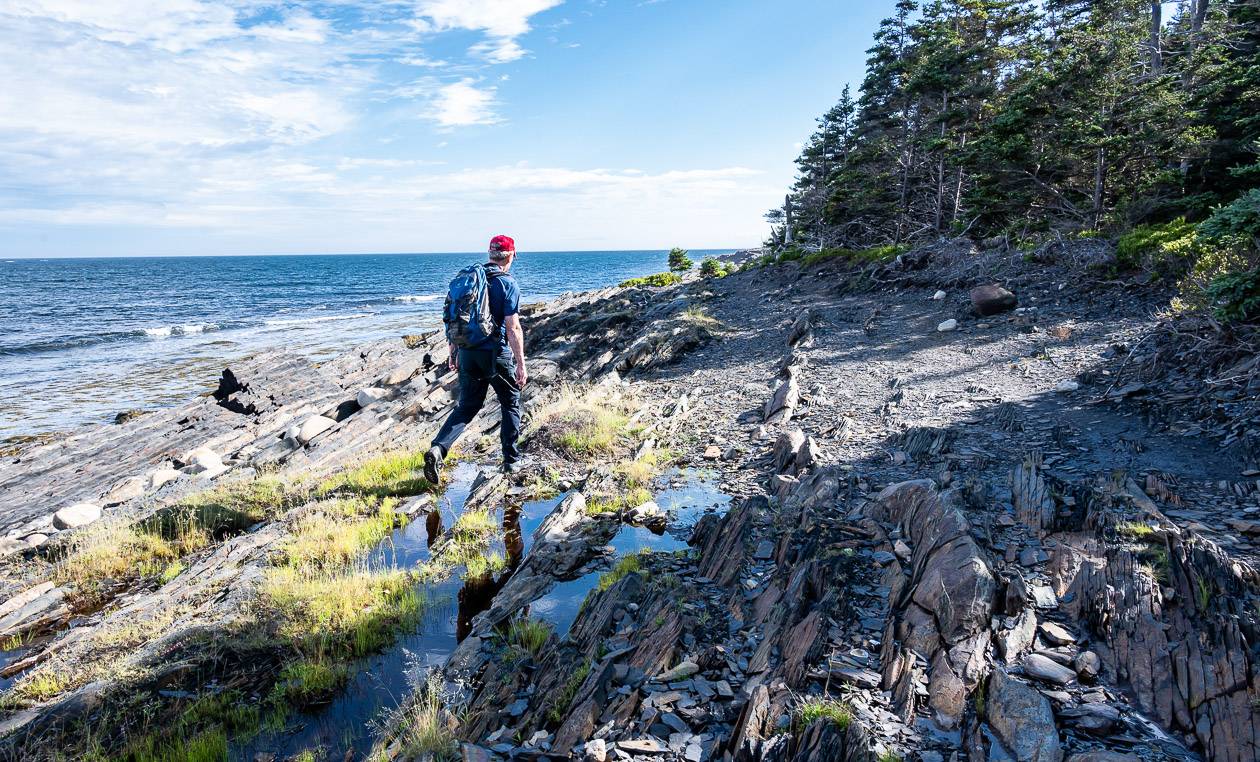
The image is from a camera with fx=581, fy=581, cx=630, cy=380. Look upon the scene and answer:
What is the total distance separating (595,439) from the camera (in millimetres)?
8977

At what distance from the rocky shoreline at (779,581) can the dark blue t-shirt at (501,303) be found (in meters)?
1.99

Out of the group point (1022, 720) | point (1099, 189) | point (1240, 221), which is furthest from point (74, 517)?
point (1099, 189)

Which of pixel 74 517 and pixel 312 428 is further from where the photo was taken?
pixel 312 428

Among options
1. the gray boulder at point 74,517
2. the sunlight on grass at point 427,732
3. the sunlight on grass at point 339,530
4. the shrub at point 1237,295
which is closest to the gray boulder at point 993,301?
the shrub at point 1237,295

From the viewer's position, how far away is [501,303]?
755 cm

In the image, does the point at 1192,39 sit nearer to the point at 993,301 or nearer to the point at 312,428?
the point at 993,301

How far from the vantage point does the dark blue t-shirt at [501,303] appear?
7.51 meters

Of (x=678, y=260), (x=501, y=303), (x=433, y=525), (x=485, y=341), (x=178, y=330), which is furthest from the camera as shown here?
(x=678, y=260)

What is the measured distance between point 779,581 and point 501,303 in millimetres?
4892

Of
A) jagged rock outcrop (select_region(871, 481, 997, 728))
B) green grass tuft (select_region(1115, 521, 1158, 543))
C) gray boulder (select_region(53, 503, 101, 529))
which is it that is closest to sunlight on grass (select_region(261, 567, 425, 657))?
jagged rock outcrop (select_region(871, 481, 997, 728))

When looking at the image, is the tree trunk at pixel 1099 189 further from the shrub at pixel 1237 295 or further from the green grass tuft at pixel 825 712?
the green grass tuft at pixel 825 712

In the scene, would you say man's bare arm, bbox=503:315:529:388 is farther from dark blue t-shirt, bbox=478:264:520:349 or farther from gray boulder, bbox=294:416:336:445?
gray boulder, bbox=294:416:336:445

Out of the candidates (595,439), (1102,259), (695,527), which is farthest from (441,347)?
(1102,259)

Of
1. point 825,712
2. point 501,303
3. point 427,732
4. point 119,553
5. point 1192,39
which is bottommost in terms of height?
point 119,553
